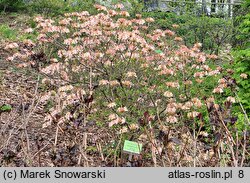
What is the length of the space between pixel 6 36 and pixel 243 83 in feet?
15.0

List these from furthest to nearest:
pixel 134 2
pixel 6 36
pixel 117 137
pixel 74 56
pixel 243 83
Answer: pixel 134 2 → pixel 6 36 → pixel 243 83 → pixel 74 56 → pixel 117 137

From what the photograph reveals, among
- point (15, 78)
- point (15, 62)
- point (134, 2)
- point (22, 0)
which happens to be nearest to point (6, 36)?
point (15, 62)

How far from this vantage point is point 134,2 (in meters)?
11.6

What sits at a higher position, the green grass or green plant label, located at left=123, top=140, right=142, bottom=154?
the green grass

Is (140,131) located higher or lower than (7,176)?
lower

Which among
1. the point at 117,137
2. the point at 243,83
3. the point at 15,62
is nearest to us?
the point at 117,137

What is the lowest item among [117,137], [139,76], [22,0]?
[117,137]

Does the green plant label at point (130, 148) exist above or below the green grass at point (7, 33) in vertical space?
below

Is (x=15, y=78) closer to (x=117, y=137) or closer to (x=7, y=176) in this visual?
(x=117, y=137)

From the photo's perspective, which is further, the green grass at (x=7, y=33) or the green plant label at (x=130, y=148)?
the green grass at (x=7, y=33)

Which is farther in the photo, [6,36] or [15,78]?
[6,36]

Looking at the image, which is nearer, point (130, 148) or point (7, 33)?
point (130, 148)

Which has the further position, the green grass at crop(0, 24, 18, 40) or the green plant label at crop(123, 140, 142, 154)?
the green grass at crop(0, 24, 18, 40)

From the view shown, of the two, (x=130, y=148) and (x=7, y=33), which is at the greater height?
(x=7, y=33)
